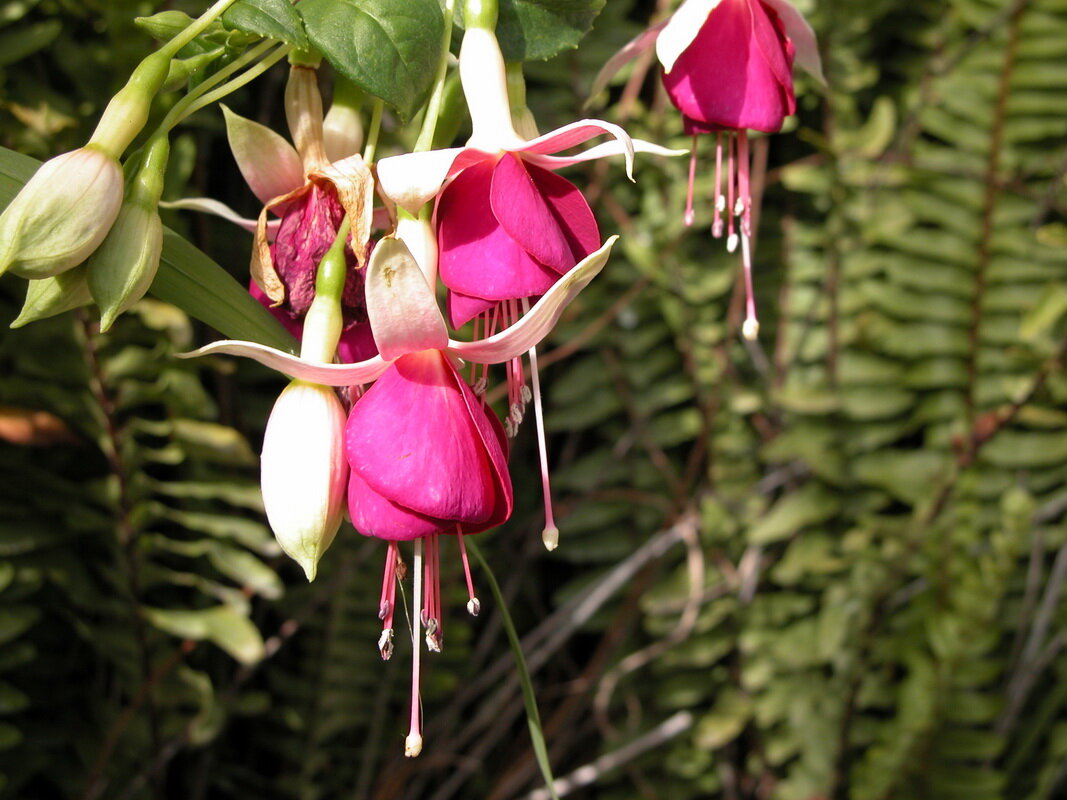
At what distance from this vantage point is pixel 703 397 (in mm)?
1105

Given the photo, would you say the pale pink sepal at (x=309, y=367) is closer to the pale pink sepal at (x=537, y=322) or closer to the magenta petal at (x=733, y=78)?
the pale pink sepal at (x=537, y=322)

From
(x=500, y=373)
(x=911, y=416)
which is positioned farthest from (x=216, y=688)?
(x=911, y=416)

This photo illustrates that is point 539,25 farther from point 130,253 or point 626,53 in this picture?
point 130,253

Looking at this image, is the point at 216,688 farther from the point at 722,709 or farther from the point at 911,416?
the point at 911,416

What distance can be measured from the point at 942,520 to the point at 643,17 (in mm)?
647

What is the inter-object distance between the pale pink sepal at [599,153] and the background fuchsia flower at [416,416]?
0.04 meters

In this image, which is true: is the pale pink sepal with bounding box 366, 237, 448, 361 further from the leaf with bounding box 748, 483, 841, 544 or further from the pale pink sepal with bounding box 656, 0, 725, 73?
the leaf with bounding box 748, 483, 841, 544

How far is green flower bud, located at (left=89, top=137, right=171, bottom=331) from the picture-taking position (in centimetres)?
33

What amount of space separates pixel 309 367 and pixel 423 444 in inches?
1.9

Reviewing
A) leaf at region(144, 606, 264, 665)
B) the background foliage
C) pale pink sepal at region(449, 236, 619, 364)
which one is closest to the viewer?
pale pink sepal at region(449, 236, 619, 364)

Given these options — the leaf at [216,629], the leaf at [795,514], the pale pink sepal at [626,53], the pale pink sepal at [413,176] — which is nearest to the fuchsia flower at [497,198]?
the pale pink sepal at [413,176]

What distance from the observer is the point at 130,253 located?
33 cm

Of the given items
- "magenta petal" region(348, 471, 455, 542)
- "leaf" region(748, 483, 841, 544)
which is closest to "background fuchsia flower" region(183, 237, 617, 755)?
"magenta petal" region(348, 471, 455, 542)

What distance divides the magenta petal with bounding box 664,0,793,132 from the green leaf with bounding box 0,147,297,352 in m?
0.20
